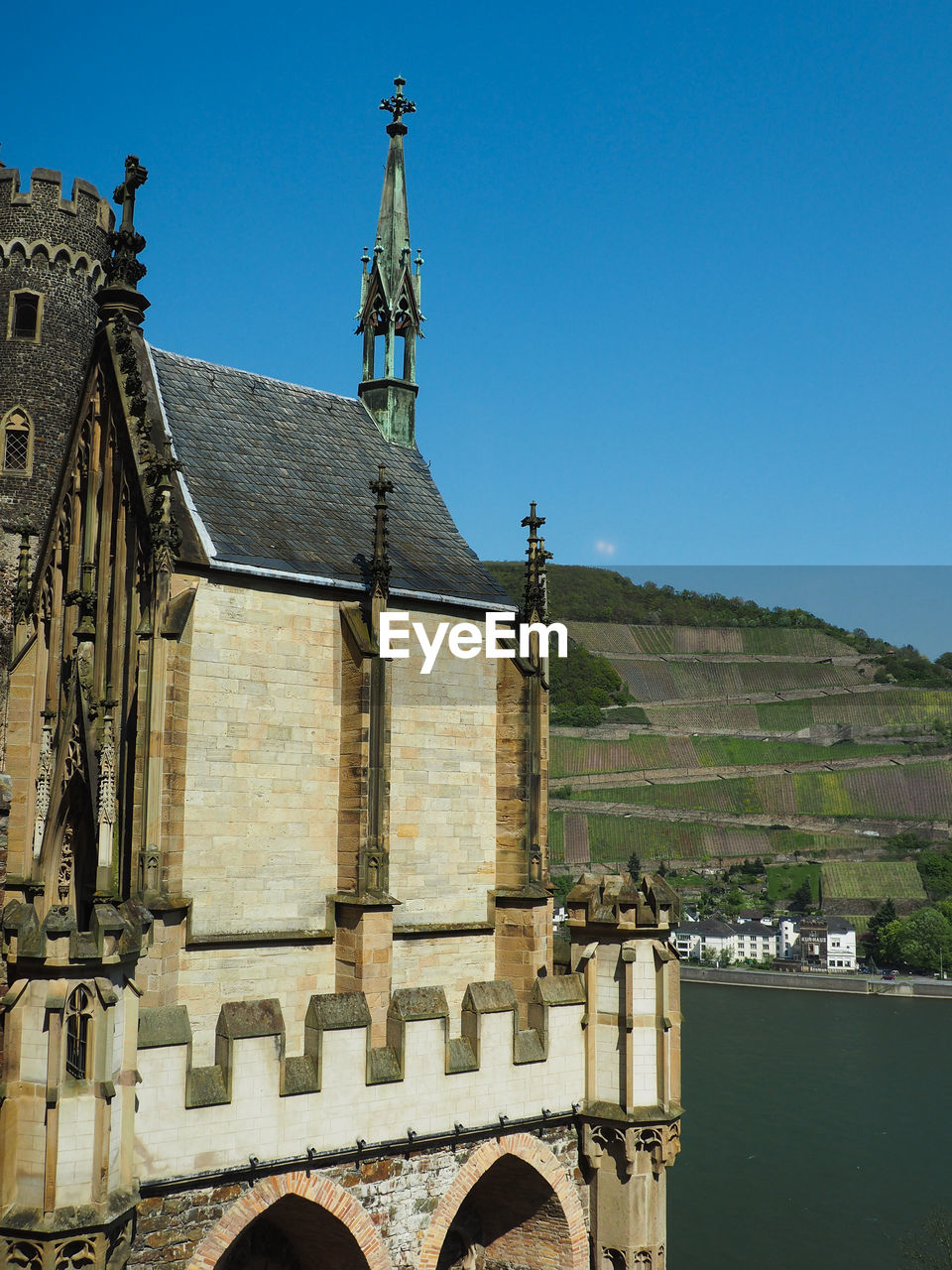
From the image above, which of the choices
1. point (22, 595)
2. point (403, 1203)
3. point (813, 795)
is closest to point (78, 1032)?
point (403, 1203)

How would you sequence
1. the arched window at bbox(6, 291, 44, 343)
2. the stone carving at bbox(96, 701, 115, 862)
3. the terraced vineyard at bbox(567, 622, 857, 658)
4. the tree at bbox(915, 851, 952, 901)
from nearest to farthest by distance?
the stone carving at bbox(96, 701, 115, 862), the arched window at bbox(6, 291, 44, 343), the tree at bbox(915, 851, 952, 901), the terraced vineyard at bbox(567, 622, 857, 658)

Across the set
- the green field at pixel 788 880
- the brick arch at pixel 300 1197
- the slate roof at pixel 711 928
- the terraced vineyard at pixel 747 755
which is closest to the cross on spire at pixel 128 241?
the brick arch at pixel 300 1197

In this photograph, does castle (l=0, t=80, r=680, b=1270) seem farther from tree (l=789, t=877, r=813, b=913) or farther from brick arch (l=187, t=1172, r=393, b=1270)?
tree (l=789, t=877, r=813, b=913)

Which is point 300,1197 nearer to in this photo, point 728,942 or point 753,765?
point 728,942

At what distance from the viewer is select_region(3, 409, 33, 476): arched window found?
26766 mm

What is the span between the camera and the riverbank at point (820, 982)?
99188 millimetres

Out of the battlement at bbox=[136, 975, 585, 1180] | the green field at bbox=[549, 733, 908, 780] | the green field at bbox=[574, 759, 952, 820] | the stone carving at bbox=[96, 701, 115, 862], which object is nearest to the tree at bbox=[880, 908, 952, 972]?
the green field at bbox=[574, 759, 952, 820]

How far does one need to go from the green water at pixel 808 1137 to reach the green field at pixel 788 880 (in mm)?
42261

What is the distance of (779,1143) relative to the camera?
54.7 m

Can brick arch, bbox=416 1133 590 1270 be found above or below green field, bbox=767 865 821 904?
above

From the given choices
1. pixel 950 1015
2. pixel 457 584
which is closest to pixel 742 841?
pixel 950 1015

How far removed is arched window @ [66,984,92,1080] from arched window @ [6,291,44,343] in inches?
770

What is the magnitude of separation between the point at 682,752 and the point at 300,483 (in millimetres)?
146602

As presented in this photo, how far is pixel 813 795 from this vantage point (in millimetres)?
151625
